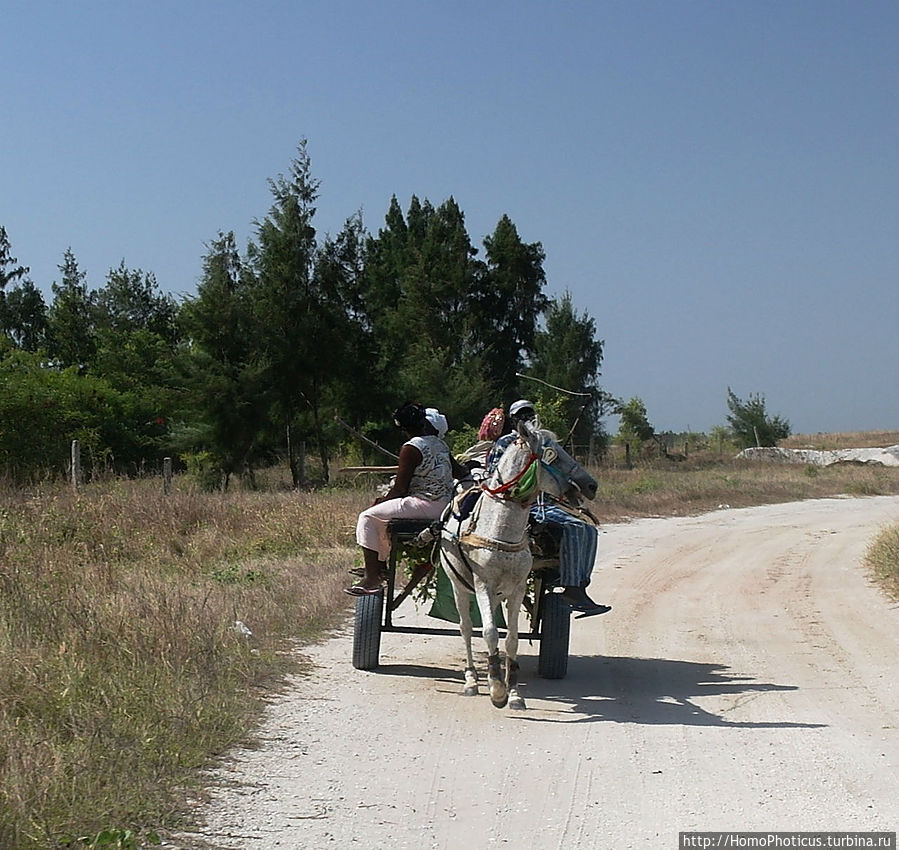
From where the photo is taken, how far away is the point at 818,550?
1914cm

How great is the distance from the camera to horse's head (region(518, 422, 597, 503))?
782 centimetres

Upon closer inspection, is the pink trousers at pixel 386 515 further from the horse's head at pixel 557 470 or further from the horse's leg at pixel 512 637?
the horse's head at pixel 557 470

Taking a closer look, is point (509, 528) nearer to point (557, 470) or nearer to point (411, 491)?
point (557, 470)

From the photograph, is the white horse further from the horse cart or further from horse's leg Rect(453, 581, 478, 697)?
the horse cart

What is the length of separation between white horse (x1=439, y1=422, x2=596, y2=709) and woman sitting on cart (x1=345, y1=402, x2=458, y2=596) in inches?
Result: 37.9

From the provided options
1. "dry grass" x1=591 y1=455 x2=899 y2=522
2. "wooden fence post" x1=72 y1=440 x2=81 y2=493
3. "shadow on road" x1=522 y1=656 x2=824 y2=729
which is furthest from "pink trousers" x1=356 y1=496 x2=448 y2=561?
"dry grass" x1=591 y1=455 x2=899 y2=522

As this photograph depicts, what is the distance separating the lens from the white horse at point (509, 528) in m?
7.79

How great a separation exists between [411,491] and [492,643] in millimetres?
1818

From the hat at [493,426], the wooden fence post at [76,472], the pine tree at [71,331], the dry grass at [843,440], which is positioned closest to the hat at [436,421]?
the hat at [493,426]

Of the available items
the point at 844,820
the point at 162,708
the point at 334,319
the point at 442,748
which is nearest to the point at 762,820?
the point at 844,820

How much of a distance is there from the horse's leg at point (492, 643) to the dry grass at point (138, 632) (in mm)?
1676

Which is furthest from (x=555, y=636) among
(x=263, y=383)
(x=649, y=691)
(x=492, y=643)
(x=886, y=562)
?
(x=263, y=383)

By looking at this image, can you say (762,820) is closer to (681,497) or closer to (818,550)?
(818,550)

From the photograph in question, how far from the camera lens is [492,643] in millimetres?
7934
